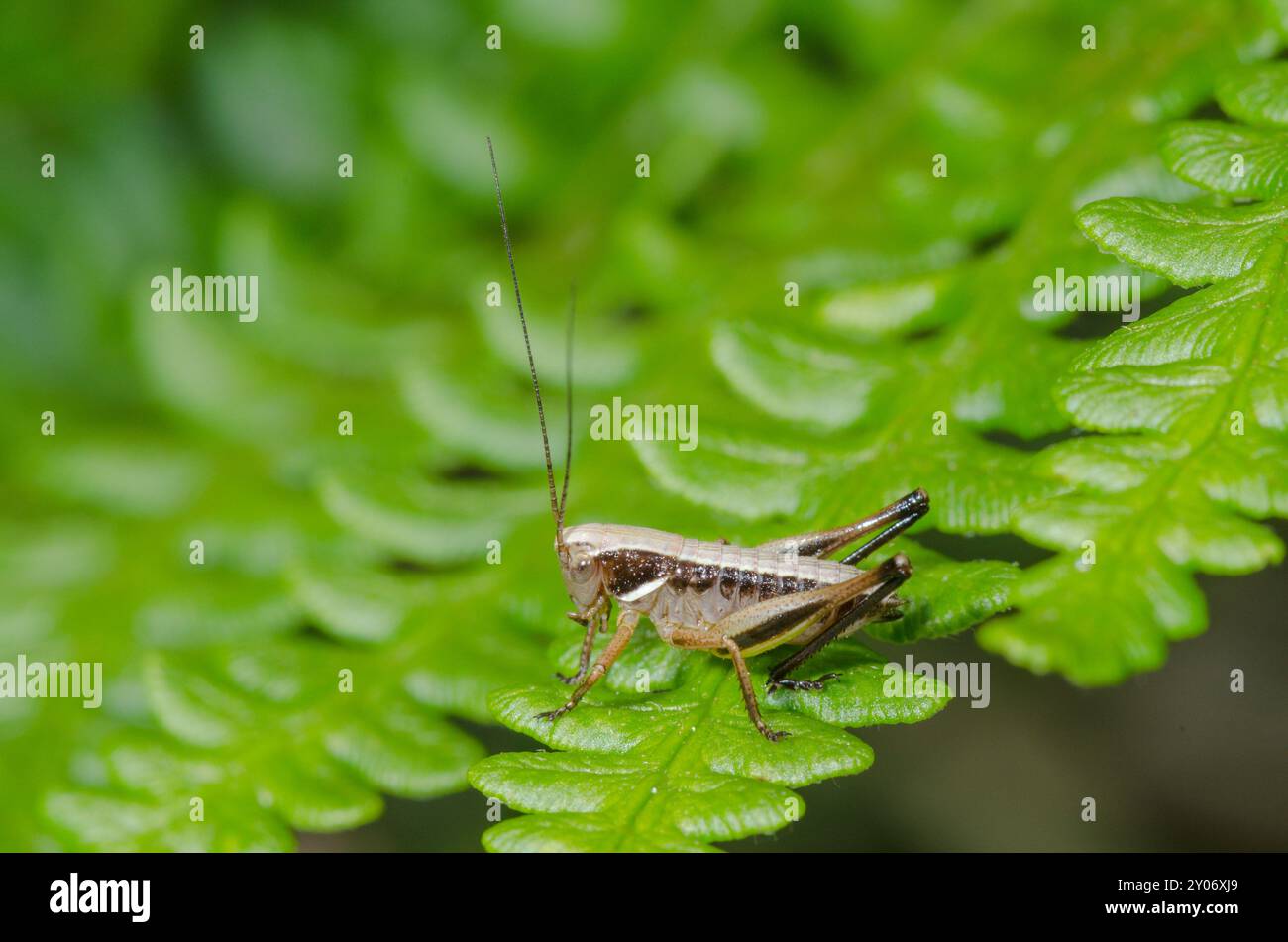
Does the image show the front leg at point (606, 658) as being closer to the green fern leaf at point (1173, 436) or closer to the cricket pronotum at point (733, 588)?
the cricket pronotum at point (733, 588)

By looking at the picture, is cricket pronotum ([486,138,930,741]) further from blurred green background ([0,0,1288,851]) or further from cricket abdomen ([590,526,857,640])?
blurred green background ([0,0,1288,851])

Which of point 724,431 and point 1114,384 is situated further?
point 724,431

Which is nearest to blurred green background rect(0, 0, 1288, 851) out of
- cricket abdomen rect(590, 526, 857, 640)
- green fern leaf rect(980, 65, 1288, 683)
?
cricket abdomen rect(590, 526, 857, 640)

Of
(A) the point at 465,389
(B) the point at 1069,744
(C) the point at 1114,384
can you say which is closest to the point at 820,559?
(C) the point at 1114,384

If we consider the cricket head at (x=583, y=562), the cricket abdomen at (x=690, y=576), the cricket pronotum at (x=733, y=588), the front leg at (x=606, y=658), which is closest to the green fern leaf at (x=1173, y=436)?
the cricket pronotum at (x=733, y=588)

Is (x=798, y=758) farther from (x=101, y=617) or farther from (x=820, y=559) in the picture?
(x=101, y=617)
